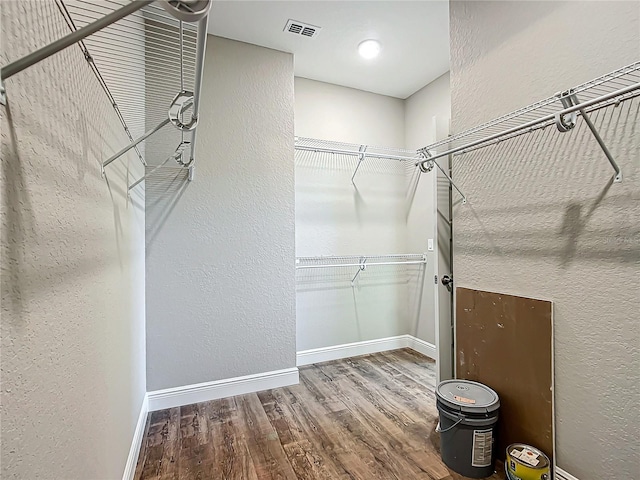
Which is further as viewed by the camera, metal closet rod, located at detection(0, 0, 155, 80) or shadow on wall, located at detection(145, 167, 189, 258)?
shadow on wall, located at detection(145, 167, 189, 258)

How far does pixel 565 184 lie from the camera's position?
4.82 feet

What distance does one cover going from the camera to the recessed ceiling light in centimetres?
261

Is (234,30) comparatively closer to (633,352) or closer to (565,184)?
(565,184)

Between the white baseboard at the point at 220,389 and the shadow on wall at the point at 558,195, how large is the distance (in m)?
1.79

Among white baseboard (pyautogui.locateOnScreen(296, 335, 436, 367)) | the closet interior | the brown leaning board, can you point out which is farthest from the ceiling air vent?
white baseboard (pyautogui.locateOnScreen(296, 335, 436, 367))

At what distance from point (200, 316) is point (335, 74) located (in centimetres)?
253

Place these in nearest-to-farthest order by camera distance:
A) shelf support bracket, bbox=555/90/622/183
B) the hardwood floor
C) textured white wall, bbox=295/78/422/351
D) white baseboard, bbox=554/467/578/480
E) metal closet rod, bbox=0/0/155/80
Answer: metal closet rod, bbox=0/0/155/80
shelf support bracket, bbox=555/90/622/183
white baseboard, bbox=554/467/578/480
the hardwood floor
textured white wall, bbox=295/78/422/351

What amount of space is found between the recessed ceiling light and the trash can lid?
8.44 ft

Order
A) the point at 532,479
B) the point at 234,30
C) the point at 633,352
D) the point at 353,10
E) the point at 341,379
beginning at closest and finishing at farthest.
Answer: the point at 633,352 → the point at 532,479 → the point at 353,10 → the point at 234,30 → the point at 341,379

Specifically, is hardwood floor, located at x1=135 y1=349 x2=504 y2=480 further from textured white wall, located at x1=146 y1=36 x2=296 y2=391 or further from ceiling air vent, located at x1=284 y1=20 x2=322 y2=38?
ceiling air vent, located at x1=284 y1=20 x2=322 y2=38

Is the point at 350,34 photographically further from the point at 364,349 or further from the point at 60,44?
the point at 364,349

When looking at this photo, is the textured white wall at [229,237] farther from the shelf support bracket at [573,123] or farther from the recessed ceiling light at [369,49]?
the shelf support bracket at [573,123]

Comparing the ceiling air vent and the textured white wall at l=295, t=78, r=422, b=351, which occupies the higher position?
the ceiling air vent

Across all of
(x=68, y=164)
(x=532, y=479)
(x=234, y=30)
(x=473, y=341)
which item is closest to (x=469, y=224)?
(x=473, y=341)
